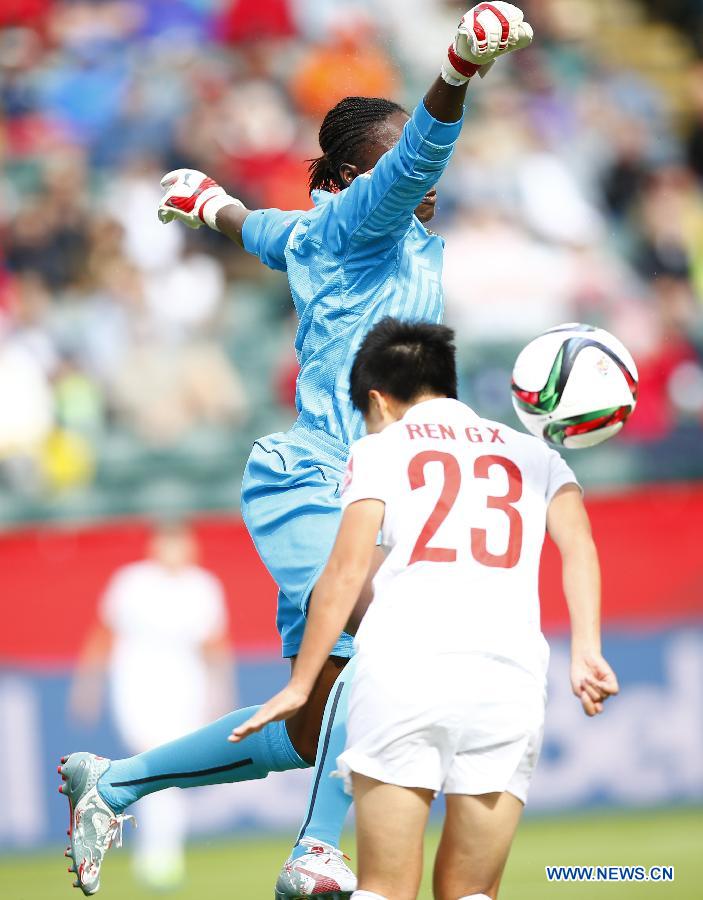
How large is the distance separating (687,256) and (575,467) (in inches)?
84.1

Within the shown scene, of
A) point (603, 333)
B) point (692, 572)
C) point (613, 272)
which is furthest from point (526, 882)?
point (613, 272)

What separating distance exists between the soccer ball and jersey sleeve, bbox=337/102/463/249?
0.65m

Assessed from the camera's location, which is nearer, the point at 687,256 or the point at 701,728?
the point at 701,728

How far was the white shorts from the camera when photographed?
11.5ft

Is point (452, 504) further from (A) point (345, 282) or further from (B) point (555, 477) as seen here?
(A) point (345, 282)

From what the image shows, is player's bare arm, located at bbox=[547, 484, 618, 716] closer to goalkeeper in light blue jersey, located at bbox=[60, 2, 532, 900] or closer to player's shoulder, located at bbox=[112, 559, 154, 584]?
goalkeeper in light blue jersey, located at bbox=[60, 2, 532, 900]

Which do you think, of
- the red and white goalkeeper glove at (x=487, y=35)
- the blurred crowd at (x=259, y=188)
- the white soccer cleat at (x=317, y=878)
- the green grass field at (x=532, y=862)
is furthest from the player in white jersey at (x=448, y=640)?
the blurred crowd at (x=259, y=188)

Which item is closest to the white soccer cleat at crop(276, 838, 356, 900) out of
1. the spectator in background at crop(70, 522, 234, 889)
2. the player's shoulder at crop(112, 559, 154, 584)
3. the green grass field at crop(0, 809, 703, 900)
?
the green grass field at crop(0, 809, 703, 900)

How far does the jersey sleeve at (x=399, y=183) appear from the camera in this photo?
4.16 m

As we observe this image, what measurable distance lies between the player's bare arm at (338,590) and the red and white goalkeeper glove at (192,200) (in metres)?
2.01

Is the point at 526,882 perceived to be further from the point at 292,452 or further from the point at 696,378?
the point at 696,378

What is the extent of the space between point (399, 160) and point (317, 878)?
6.47 ft

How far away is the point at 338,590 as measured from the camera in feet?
11.7

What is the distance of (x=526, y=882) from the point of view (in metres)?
7.58
